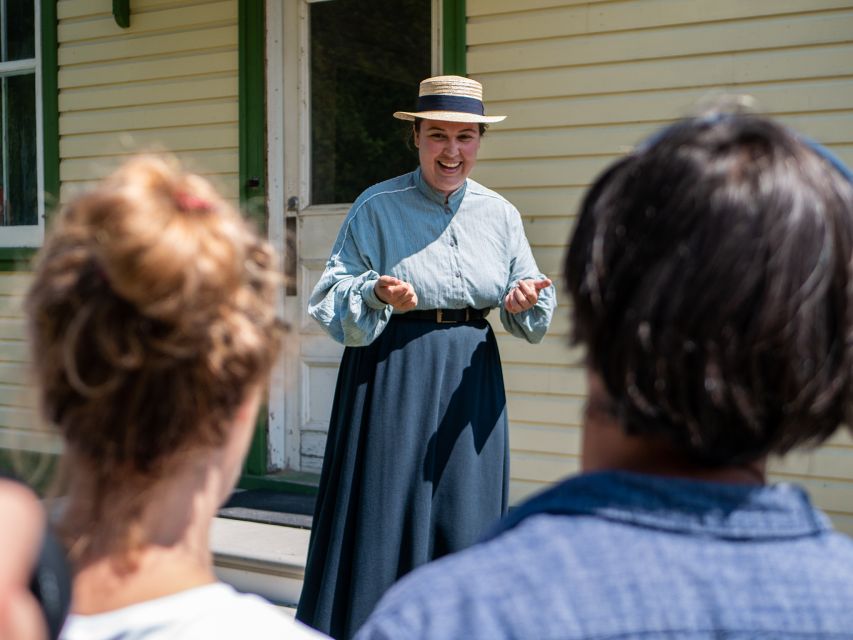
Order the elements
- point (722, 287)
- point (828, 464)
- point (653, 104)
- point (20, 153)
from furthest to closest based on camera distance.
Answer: point (20, 153), point (653, 104), point (828, 464), point (722, 287)

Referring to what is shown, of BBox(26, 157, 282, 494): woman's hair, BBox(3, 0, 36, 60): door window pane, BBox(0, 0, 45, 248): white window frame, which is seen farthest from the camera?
BBox(3, 0, 36, 60): door window pane

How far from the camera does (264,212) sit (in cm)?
554

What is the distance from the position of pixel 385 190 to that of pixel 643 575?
8.53 ft

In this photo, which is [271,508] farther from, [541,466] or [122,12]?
[122,12]

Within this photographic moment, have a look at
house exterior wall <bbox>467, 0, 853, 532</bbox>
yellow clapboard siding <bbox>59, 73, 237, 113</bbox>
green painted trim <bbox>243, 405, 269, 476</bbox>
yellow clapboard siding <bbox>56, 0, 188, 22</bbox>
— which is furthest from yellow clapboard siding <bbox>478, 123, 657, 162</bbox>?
yellow clapboard siding <bbox>56, 0, 188, 22</bbox>

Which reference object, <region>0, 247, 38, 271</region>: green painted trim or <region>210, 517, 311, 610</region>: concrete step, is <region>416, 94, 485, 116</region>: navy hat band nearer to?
<region>210, 517, 311, 610</region>: concrete step

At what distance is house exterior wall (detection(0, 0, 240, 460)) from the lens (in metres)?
5.65

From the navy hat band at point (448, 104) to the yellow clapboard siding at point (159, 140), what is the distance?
238 cm

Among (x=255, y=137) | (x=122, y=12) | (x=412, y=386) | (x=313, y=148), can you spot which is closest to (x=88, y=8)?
(x=122, y=12)

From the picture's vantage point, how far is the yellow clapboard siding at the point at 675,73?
164 inches

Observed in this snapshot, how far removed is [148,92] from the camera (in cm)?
593

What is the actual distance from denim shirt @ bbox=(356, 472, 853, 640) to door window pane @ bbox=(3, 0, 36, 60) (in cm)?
650

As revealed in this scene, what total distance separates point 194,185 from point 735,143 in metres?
0.55

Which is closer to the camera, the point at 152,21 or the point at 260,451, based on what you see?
the point at 260,451
